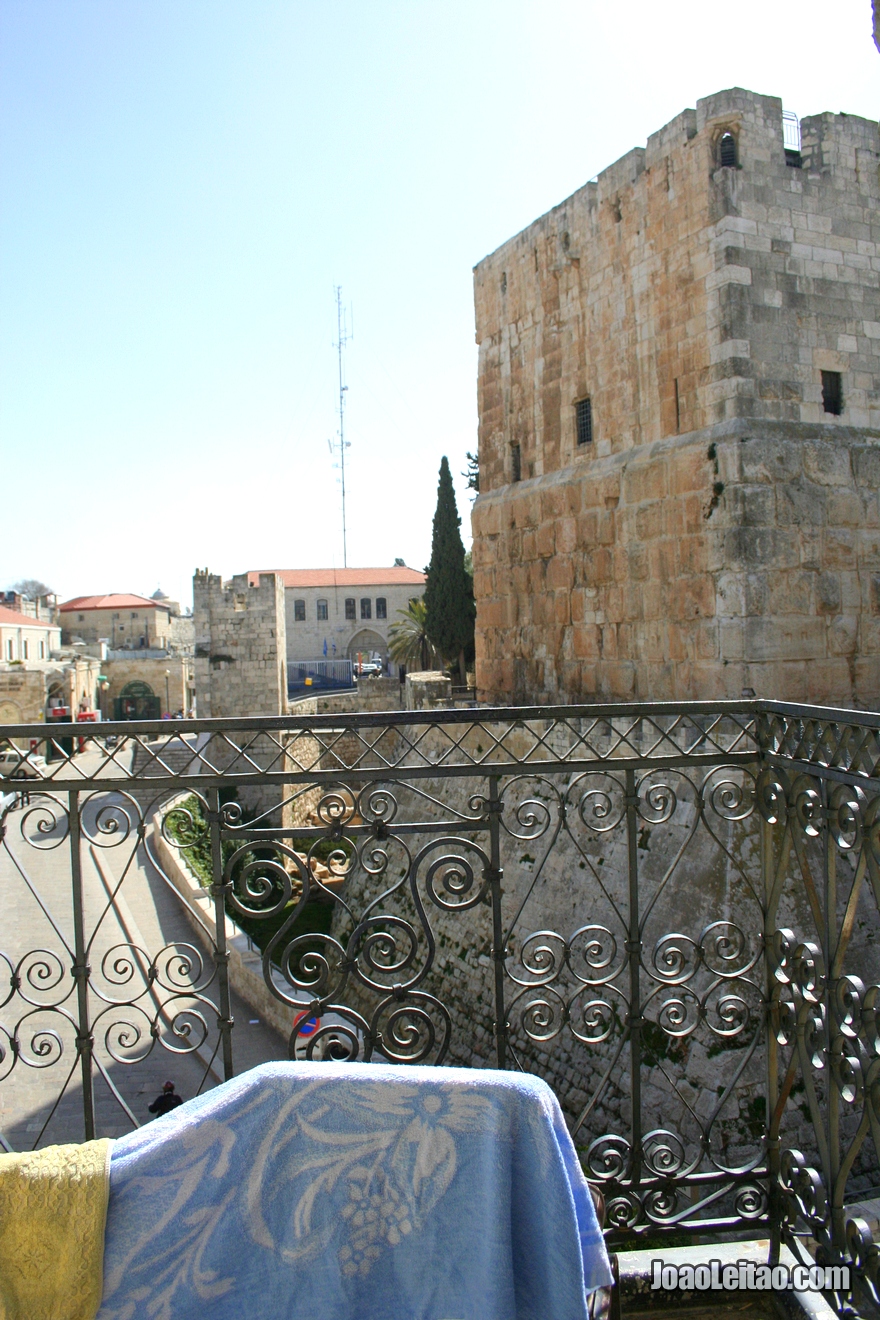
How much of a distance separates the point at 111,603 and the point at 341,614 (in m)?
18.3

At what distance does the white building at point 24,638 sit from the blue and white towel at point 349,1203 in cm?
4147

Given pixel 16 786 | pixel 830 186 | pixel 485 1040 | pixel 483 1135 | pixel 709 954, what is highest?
pixel 830 186

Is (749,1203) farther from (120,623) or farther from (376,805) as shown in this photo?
(120,623)

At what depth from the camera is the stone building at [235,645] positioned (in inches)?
925

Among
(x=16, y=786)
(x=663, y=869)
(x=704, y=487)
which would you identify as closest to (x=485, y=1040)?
(x=663, y=869)

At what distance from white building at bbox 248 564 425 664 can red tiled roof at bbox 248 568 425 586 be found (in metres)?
0.06

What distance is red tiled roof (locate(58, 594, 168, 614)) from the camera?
57.7 m

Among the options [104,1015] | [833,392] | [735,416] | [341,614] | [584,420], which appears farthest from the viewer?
[341,614]

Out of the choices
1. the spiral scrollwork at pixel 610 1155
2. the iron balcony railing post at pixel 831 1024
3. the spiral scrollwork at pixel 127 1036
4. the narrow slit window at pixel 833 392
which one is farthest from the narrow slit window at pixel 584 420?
the spiral scrollwork at pixel 610 1155

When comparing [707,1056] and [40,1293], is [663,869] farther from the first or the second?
[40,1293]

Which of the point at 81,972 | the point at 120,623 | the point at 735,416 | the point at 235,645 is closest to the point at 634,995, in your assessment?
the point at 81,972

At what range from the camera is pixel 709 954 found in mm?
5664

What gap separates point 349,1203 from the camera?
171 centimetres

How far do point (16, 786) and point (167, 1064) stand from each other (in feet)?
26.0
